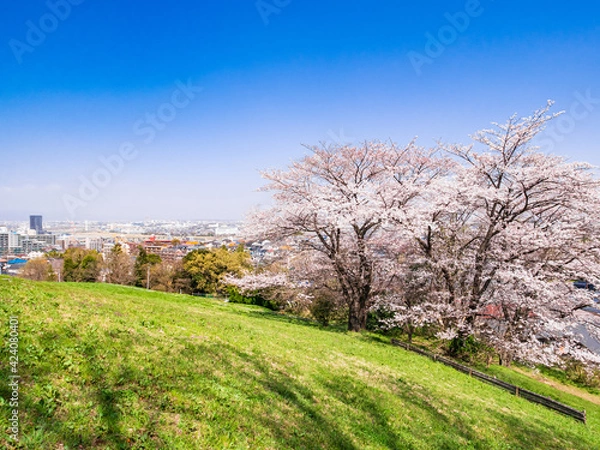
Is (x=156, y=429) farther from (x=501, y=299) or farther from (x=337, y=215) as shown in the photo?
(x=501, y=299)

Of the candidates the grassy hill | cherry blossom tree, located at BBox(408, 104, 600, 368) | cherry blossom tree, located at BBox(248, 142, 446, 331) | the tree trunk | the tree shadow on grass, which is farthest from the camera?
the tree trunk

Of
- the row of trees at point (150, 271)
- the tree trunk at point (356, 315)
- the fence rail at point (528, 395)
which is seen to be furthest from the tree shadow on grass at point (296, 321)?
the row of trees at point (150, 271)

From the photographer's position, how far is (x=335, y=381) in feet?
24.1

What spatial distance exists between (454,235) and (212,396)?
1438 centimetres

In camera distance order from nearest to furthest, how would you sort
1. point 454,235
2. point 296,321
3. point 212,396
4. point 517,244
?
point 212,396
point 517,244
point 454,235
point 296,321

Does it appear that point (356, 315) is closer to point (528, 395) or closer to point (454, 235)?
point (454, 235)

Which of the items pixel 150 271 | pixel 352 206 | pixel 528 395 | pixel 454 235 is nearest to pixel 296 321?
pixel 352 206

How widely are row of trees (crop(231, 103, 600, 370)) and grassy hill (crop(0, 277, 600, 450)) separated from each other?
17.1 feet

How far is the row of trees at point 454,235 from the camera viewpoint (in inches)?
531

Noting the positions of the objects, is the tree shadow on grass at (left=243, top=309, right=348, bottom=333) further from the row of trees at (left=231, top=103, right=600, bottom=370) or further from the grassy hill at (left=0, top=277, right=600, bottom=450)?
the grassy hill at (left=0, top=277, right=600, bottom=450)

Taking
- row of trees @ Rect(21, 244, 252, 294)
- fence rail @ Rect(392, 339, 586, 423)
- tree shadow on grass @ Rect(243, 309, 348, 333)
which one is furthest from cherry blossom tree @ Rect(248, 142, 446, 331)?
row of trees @ Rect(21, 244, 252, 294)

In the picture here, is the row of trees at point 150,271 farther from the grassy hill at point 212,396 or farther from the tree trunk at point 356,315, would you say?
the grassy hill at point 212,396

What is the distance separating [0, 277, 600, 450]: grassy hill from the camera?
149 inches

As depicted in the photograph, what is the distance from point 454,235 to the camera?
16.2m
